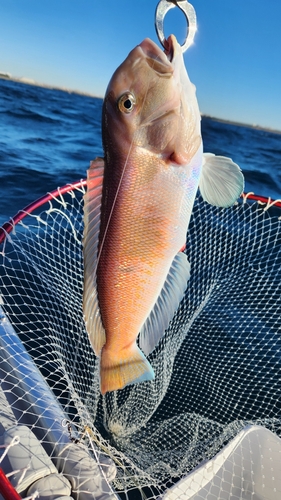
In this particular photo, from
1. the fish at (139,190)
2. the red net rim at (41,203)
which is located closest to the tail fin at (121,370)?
the fish at (139,190)

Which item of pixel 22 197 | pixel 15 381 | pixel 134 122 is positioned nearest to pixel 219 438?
pixel 15 381

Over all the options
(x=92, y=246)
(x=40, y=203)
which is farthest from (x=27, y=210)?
(x=92, y=246)

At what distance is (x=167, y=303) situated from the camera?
82.3 inches

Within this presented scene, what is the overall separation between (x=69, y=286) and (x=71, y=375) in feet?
3.21

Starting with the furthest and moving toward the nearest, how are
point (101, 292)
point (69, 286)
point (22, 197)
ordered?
point (22, 197) < point (69, 286) < point (101, 292)

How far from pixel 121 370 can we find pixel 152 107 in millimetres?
1304

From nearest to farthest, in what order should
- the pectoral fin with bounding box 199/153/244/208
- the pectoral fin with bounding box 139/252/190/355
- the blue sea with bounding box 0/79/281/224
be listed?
the pectoral fin with bounding box 199/153/244/208 → the pectoral fin with bounding box 139/252/190/355 → the blue sea with bounding box 0/79/281/224

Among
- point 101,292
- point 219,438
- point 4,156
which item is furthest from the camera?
point 4,156

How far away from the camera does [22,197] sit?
8438mm

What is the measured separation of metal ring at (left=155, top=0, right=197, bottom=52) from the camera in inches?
63.1

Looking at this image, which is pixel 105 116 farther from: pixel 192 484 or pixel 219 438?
pixel 219 438

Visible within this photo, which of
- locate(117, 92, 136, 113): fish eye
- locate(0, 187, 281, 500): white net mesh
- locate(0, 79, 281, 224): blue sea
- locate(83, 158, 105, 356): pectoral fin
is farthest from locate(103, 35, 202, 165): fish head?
locate(0, 79, 281, 224): blue sea

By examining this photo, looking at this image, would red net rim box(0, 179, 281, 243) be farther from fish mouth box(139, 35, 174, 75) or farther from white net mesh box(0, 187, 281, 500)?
fish mouth box(139, 35, 174, 75)

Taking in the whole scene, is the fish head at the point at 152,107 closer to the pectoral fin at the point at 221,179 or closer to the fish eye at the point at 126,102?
the fish eye at the point at 126,102
